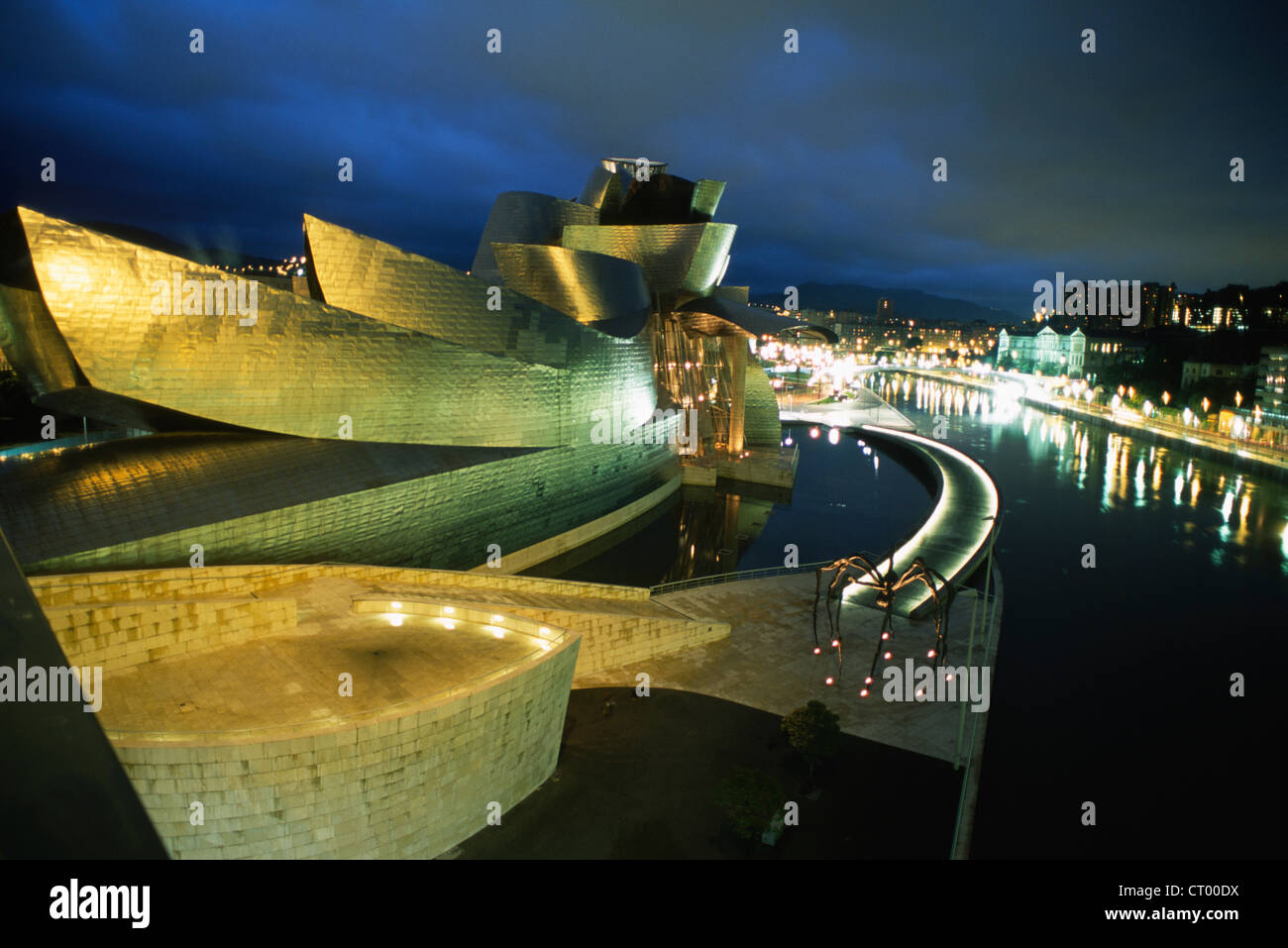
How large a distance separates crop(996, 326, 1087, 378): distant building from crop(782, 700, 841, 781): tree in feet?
293

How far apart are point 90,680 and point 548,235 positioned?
21843 millimetres

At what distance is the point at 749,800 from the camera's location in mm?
8297

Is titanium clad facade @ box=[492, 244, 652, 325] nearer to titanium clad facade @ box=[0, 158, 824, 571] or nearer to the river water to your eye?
titanium clad facade @ box=[0, 158, 824, 571]

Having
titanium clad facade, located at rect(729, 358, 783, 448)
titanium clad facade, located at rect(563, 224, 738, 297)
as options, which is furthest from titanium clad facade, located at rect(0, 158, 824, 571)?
titanium clad facade, located at rect(729, 358, 783, 448)

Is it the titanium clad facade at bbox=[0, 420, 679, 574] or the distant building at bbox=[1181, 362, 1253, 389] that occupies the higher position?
the distant building at bbox=[1181, 362, 1253, 389]

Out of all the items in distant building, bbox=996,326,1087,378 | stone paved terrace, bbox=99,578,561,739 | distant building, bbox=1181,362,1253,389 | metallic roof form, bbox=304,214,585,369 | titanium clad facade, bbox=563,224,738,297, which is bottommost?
stone paved terrace, bbox=99,578,561,739

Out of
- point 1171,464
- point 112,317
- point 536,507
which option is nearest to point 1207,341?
point 1171,464

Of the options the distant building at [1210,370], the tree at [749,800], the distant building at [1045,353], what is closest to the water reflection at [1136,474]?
the distant building at [1210,370]

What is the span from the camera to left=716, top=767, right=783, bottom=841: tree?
8211 millimetres

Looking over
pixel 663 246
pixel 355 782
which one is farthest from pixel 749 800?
pixel 663 246

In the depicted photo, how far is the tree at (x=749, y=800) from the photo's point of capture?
8211mm

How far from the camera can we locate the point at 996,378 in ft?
313

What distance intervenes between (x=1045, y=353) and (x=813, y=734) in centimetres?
9969

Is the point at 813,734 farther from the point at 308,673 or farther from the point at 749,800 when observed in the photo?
the point at 308,673
